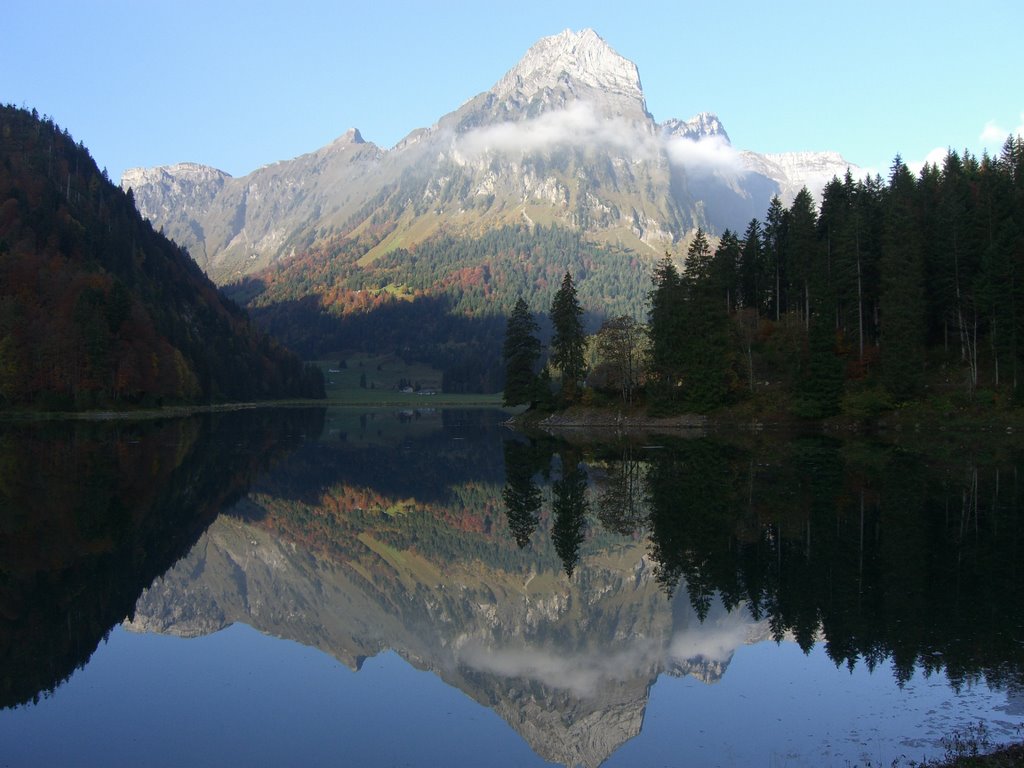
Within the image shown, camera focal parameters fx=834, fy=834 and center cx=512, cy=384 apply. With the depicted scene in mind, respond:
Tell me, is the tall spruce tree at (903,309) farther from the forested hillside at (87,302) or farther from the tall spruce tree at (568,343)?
the forested hillside at (87,302)

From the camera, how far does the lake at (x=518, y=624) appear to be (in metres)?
14.3

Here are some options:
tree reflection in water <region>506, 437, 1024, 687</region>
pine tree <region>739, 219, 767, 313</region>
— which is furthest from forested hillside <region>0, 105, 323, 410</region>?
tree reflection in water <region>506, 437, 1024, 687</region>

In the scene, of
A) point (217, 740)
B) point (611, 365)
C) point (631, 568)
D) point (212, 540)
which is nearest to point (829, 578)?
point (631, 568)

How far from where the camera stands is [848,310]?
8531cm

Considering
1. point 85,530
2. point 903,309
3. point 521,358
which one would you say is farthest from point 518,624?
point 521,358

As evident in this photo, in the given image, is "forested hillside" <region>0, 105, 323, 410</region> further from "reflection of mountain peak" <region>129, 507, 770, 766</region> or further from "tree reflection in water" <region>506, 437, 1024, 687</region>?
"reflection of mountain peak" <region>129, 507, 770, 766</region>

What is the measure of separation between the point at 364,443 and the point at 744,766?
240ft

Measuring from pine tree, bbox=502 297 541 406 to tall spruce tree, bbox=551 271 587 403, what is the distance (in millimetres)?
3665

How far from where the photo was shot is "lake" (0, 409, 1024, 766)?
47.1 feet

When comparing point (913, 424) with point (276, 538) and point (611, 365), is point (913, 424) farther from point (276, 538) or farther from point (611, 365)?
point (276, 538)

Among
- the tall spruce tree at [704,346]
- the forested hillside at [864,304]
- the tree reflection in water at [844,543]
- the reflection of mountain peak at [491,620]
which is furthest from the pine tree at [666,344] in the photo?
the reflection of mountain peak at [491,620]

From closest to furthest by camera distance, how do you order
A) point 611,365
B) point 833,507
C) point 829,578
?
1. point 829,578
2. point 833,507
3. point 611,365

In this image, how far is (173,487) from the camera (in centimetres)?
4388

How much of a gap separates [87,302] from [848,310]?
97.9m
